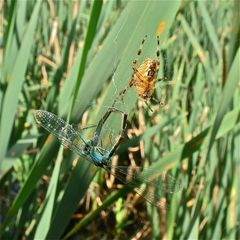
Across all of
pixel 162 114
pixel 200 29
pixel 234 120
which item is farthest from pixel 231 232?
pixel 200 29

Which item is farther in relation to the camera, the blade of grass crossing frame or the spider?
the blade of grass crossing frame

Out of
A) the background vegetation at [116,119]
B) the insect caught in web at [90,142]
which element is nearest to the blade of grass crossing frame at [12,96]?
the background vegetation at [116,119]

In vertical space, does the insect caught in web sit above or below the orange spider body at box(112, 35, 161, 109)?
below

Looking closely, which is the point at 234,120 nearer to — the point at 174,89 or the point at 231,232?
the point at 231,232

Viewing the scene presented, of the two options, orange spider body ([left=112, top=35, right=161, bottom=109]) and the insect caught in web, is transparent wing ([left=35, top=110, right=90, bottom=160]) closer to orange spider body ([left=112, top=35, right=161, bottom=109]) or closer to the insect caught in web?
the insect caught in web

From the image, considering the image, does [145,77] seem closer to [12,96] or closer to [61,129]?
[61,129]

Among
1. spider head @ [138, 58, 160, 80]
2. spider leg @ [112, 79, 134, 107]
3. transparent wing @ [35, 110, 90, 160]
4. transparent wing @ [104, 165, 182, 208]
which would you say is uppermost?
spider head @ [138, 58, 160, 80]

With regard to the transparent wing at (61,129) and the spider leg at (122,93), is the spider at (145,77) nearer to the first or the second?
the spider leg at (122,93)

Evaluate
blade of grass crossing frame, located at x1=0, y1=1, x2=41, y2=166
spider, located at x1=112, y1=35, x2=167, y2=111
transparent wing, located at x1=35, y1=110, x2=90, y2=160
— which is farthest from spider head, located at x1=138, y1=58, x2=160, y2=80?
blade of grass crossing frame, located at x1=0, y1=1, x2=41, y2=166
